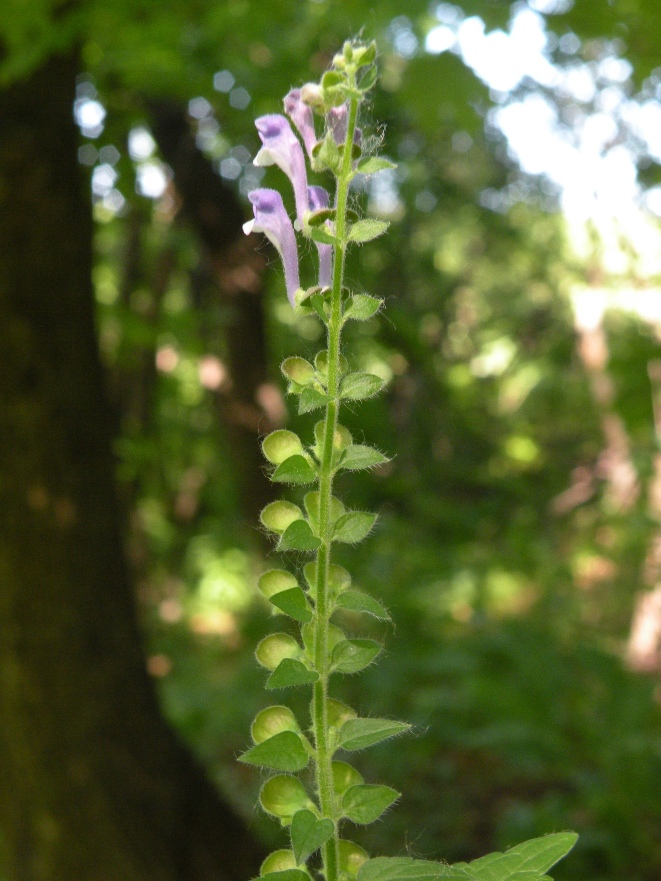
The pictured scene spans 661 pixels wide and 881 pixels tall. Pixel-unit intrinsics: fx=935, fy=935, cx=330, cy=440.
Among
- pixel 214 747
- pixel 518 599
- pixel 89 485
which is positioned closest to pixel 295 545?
pixel 89 485

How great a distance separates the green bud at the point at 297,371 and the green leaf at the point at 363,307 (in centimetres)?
5

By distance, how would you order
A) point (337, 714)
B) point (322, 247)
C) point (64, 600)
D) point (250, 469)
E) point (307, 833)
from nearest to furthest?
point (307, 833), point (337, 714), point (322, 247), point (64, 600), point (250, 469)

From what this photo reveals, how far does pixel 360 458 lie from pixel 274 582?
0.11m

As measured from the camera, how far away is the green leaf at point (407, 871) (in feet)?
Answer: 1.94

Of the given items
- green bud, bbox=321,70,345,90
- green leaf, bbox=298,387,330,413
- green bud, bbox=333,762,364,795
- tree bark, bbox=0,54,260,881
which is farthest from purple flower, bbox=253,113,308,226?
tree bark, bbox=0,54,260,881

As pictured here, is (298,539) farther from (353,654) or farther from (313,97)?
(313,97)

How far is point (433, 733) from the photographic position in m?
5.22

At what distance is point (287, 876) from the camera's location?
1.94 feet

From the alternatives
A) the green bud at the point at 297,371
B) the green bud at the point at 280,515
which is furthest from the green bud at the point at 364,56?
the green bud at the point at 280,515

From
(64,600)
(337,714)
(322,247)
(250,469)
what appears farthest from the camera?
(250,469)

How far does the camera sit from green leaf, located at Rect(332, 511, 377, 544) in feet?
2.16

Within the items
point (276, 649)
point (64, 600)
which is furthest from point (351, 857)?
point (64, 600)

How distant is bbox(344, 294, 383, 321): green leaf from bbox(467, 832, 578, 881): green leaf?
0.39 metres

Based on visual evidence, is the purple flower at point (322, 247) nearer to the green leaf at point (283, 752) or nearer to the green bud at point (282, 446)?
the green bud at point (282, 446)
